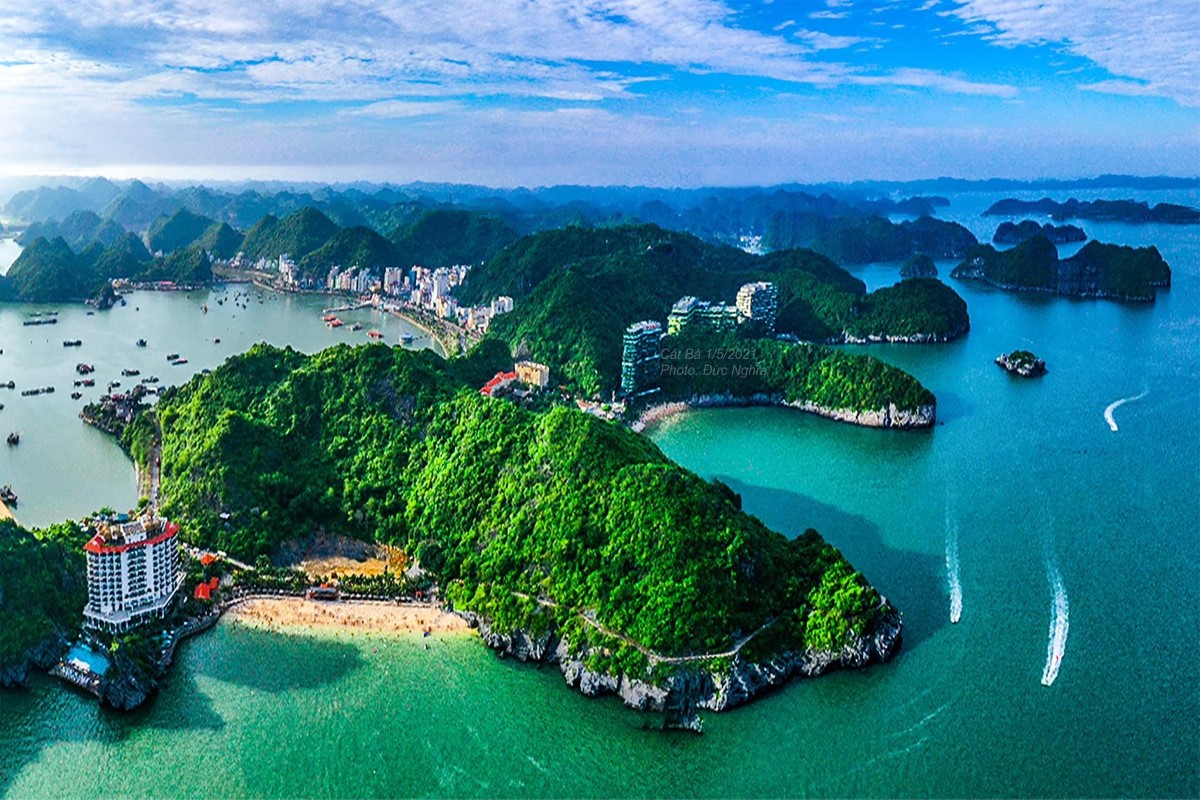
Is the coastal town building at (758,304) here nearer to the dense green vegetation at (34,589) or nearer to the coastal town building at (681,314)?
the coastal town building at (681,314)

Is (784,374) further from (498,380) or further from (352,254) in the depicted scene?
(352,254)

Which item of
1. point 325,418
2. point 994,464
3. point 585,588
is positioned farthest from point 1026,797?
point 325,418

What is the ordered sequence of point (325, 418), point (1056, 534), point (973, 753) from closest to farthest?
point (973, 753) < point (1056, 534) < point (325, 418)

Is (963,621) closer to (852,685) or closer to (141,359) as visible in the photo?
(852,685)

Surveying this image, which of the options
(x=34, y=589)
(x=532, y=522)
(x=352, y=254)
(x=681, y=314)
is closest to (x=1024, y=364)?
(x=681, y=314)

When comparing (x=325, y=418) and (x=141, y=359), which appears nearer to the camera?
(x=325, y=418)
